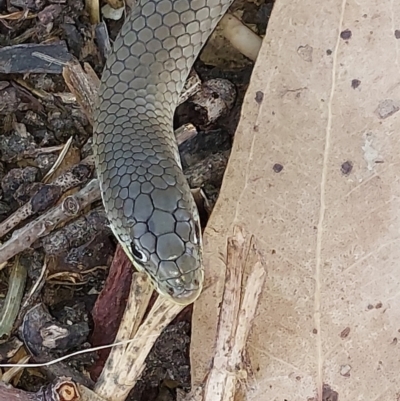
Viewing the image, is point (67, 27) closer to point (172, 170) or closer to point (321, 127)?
point (172, 170)

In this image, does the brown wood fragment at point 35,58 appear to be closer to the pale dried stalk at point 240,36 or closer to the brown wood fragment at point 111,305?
the pale dried stalk at point 240,36

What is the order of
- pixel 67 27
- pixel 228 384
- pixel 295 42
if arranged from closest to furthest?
1. pixel 228 384
2. pixel 295 42
3. pixel 67 27

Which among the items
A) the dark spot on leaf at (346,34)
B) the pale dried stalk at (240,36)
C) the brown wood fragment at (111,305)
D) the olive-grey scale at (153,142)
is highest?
the dark spot on leaf at (346,34)

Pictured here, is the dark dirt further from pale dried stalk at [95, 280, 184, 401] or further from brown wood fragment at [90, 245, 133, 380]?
pale dried stalk at [95, 280, 184, 401]

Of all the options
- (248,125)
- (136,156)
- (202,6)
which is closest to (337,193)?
(248,125)

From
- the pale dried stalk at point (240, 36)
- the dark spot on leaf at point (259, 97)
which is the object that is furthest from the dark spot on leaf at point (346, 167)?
the pale dried stalk at point (240, 36)

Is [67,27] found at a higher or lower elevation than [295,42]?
lower

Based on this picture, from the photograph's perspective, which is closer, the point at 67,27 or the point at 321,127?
the point at 321,127
